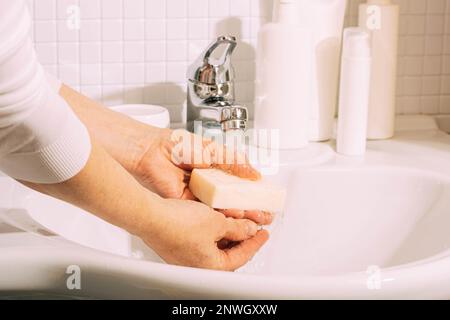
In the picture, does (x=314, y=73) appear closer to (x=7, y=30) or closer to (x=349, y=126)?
(x=349, y=126)

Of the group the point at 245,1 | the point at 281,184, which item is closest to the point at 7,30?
the point at 281,184

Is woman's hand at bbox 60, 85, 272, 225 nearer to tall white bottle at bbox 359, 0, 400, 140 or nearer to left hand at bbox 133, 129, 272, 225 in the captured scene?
left hand at bbox 133, 129, 272, 225

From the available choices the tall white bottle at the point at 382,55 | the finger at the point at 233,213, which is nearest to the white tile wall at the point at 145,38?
the tall white bottle at the point at 382,55

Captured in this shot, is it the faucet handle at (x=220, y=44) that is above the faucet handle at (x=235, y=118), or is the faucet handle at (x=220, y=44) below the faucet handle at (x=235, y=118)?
above

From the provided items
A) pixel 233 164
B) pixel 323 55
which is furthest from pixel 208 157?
pixel 323 55

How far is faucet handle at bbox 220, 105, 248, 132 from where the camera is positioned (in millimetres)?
875

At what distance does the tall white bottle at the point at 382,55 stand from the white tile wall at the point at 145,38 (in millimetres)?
75

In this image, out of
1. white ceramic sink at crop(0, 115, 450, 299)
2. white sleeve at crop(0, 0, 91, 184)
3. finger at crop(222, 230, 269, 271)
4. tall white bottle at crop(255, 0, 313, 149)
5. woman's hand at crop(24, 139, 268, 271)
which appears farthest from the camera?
tall white bottle at crop(255, 0, 313, 149)

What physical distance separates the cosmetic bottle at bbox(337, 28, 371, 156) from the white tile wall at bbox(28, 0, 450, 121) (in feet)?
0.46

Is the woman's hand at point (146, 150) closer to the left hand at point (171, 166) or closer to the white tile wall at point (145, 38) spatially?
the left hand at point (171, 166)

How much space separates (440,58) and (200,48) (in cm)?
35

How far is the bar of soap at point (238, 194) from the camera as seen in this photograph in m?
0.74

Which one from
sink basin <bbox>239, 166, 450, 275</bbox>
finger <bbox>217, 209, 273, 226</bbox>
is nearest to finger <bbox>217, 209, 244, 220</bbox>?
finger <bbox>217, 209, 273, 226</bbox>

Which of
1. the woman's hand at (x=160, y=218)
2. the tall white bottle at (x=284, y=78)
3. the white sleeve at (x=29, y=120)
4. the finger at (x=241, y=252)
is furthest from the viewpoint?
the tall white bottle at (x=284, y=78)
